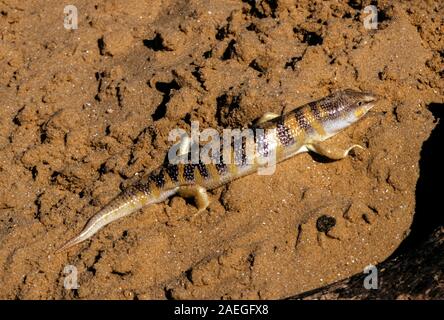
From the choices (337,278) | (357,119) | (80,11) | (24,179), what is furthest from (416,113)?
(80,11)

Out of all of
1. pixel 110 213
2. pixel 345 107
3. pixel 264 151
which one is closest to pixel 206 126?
pixel 264 151

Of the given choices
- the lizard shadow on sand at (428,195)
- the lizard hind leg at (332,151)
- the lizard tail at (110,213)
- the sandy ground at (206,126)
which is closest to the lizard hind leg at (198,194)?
the sandy ground at (206,126)

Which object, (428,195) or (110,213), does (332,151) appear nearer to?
(428,195)

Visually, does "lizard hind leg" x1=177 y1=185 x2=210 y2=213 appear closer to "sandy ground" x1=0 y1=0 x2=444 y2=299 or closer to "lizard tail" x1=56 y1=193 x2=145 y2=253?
"sandy ground" x1=0 y1=0 x2=444 y2=299

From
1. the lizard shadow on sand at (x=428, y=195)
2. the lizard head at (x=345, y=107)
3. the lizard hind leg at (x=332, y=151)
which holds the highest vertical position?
the lizard head at (x=345, y=107)

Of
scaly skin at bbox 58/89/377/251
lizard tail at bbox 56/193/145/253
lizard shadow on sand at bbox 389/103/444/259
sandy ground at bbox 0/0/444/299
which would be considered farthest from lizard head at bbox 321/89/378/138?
lizard tail at bbox 56/193/145/253

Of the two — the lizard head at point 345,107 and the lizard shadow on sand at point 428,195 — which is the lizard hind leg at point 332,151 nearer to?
the lizard head at point 345,107

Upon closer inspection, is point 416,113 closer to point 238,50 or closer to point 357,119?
point 357,119
